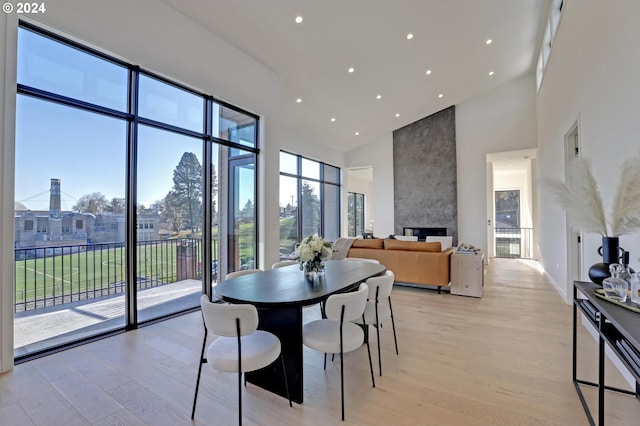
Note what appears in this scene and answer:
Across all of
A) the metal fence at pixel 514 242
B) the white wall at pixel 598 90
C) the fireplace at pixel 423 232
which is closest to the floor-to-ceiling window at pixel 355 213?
the fireplace at pixel 423 232

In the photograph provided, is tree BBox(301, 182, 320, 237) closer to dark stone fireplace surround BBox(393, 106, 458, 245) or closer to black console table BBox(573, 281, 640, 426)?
dark stone fireplace surround BBox(393, 106, 458, 245)

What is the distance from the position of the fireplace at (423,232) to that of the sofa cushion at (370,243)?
392cm

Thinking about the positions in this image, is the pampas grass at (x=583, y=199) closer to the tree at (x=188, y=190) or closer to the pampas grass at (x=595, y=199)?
the pampas grass at (x=595, y=199)

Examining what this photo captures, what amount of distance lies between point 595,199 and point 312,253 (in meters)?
2.13

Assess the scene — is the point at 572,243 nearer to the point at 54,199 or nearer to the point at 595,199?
the point at 595,199

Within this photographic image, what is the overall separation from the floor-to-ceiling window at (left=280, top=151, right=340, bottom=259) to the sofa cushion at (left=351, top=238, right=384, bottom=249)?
1871mm

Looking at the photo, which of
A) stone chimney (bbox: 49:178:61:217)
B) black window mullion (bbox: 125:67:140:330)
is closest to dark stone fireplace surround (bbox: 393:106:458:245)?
black window mullion (bbox: 125:67:140:330)

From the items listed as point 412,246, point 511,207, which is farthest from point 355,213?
point 412,246

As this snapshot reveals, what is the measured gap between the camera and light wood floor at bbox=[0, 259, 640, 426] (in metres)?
1.96

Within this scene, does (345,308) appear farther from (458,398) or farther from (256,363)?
(458,398)

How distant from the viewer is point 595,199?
6.64 ft

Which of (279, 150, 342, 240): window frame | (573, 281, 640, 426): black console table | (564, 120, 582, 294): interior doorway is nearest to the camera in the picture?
(573, 281, 640, 426): black console table

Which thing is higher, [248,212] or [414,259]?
[248,212]

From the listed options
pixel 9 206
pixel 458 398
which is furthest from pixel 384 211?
pixel 9 206
